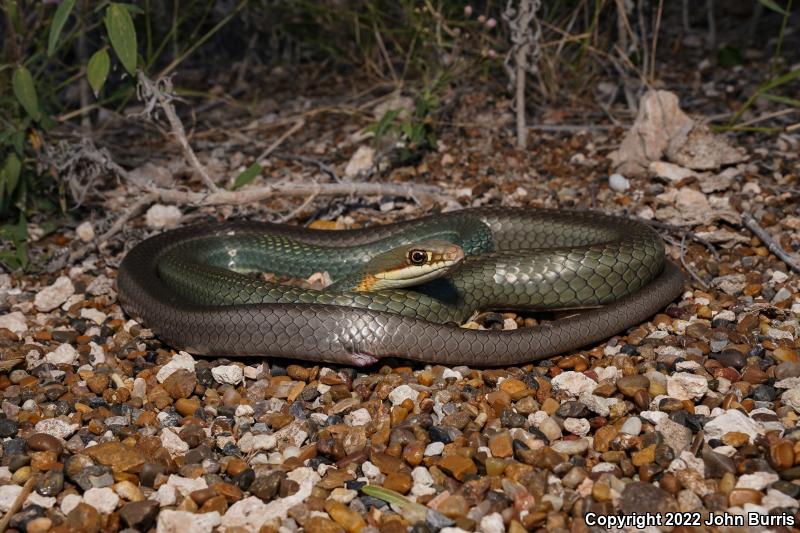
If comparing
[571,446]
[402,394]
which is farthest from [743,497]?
[402,394]

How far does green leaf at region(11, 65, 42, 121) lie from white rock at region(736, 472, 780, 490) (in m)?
4.66

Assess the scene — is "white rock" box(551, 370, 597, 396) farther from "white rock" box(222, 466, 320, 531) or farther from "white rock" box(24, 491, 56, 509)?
"white rock" box(24, 491, 56, 509)

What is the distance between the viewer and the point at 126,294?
561 cm

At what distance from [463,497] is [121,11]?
354cm

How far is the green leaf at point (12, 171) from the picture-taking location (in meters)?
6.32

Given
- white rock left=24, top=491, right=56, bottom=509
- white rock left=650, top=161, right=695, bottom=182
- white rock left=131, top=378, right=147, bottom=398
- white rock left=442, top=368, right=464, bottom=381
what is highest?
white rock left=650, top=161, right=695, bottom=182

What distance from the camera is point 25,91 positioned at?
19.2 ft

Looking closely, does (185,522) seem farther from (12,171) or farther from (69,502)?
(12,171)

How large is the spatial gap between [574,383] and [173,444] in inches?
77.5

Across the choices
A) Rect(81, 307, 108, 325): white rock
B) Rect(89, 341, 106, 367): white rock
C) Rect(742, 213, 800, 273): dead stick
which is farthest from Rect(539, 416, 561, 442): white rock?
Rect(81, 307, 108, 325): white rock

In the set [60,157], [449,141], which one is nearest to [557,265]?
[449,141]

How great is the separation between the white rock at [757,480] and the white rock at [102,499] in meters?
2.56
